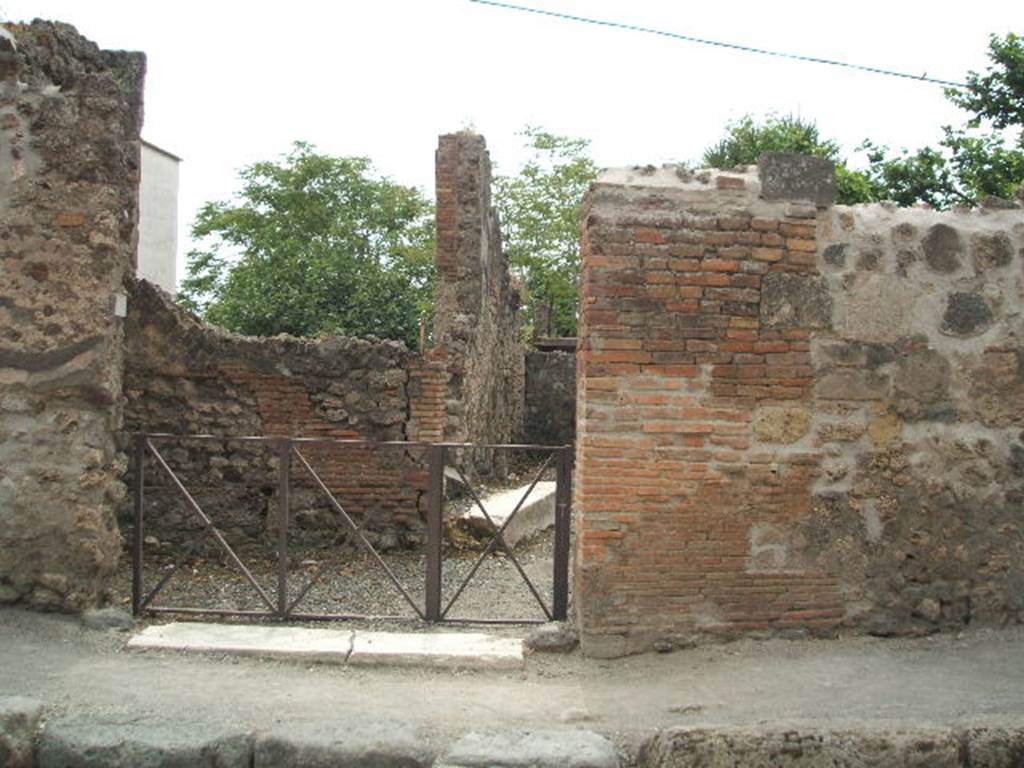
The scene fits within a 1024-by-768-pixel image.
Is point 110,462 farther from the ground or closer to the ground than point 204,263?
closer to the ground

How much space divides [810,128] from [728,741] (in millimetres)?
18756

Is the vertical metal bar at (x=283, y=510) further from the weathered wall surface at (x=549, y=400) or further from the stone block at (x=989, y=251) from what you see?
the weathered wall surface at (x=549, y=400)

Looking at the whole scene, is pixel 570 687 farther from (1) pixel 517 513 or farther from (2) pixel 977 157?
(2) pixel 977 157

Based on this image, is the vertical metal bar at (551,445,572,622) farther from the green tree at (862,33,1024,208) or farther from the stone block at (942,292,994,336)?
the green tree at (862,33,1024,208)

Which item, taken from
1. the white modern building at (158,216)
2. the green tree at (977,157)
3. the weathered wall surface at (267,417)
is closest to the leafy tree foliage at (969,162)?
the green tree at (977,157)

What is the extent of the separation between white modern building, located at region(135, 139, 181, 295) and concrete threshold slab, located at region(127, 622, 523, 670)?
861 inches

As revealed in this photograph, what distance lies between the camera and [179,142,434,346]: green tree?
2145cm

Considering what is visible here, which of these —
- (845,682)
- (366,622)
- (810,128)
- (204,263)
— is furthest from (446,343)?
(204,263)

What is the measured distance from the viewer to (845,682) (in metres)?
4.62

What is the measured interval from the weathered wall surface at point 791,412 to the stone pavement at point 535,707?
25cm

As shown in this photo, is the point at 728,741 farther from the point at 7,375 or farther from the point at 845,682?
the point at 7,375

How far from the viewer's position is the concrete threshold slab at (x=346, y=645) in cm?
502

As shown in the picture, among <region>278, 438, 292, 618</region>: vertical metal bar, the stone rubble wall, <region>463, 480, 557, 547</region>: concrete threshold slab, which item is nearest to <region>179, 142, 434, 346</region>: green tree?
the stone rubble wall

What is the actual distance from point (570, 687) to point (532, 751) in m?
0.78
